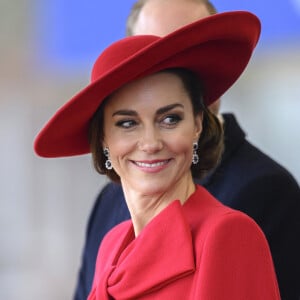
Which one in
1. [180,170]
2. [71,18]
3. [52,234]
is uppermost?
[71,18]

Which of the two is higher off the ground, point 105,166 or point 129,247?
point 105,166

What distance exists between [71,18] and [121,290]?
2404 mm

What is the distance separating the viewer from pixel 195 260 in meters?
1.14

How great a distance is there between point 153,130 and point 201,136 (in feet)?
0.65

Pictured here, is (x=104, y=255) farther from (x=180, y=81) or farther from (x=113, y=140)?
(x=180, y=81)

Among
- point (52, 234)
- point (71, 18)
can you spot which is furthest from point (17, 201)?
point (71, 18)

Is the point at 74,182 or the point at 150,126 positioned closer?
the point at 150,126

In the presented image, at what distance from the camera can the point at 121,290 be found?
120 centimetres

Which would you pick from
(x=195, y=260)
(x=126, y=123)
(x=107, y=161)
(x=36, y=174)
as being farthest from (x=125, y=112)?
(x=36, y=174)

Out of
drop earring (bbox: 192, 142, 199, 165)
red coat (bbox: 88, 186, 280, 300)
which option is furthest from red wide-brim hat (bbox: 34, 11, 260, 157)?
red coat (bbox: 88, 186, 280, 300)

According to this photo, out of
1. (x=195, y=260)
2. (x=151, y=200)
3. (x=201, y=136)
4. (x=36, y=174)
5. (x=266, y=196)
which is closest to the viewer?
(x=195, y=260)

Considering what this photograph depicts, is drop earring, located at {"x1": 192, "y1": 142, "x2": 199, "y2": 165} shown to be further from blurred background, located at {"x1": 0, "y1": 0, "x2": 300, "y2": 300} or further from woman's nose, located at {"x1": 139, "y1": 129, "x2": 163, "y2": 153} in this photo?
blurred background, located at {"x1": 0, "y1": 0, "x2": 300, "y2": 300}

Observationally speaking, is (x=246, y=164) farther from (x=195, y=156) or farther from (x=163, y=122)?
(x=163, y=122)

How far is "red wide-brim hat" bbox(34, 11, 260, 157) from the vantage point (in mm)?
1166
